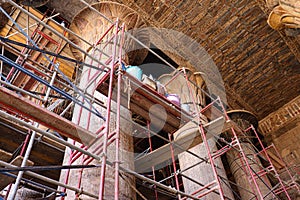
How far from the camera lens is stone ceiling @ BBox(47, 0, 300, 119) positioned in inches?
359

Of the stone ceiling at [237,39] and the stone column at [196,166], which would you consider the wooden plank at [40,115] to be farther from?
the stone ceiling at [237,39]

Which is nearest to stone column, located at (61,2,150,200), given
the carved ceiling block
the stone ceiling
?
the stone ceiling

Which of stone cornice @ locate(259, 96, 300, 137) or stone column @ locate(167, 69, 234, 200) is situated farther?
stone cornice @ locate(259, 96, 300, 137)

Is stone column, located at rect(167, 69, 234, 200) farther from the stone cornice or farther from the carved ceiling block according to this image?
the stone cornice

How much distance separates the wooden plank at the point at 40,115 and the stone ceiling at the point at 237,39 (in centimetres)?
659

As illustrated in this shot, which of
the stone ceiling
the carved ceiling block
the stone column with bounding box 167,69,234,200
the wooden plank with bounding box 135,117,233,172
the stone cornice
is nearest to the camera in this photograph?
the wooden plank with bounding box 135,117,233,172

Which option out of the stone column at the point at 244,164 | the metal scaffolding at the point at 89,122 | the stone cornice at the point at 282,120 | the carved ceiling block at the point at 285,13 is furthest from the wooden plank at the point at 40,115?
the stone cornice at the point at 282,120

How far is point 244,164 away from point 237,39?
4122mm

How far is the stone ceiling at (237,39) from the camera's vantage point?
9125 millimetres

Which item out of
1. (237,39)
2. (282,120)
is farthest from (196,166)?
(282,120)

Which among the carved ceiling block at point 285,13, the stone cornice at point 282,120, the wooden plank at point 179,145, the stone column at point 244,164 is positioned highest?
the stone cornice at point 282,120

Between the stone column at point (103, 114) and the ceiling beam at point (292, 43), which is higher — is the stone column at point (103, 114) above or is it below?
below

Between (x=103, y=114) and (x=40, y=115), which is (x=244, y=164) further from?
(x=40, y=115)

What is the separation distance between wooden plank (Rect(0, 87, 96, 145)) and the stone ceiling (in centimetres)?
659
